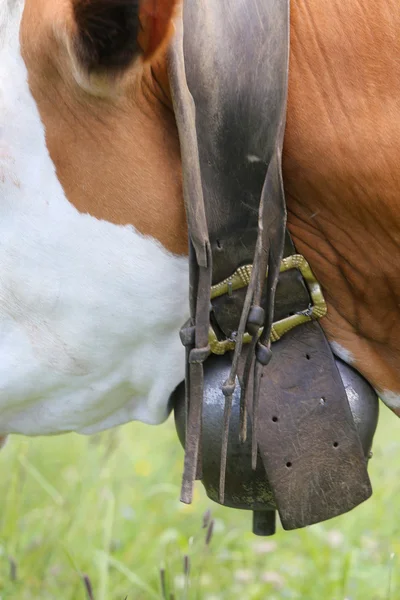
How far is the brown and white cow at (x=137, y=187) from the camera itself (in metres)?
1.14

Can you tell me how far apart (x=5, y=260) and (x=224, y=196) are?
32 centimetres

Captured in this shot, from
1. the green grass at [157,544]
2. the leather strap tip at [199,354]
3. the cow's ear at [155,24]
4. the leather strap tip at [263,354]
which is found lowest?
the green grass at [157,544]

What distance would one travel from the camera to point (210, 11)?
1.09 meters

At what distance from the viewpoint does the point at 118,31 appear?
1047 mm

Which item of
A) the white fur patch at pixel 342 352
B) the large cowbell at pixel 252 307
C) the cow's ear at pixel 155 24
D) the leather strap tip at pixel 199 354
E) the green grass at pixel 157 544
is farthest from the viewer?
the green grass at pixel 157 544

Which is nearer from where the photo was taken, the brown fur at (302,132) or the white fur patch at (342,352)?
the brown fur at (302,132)

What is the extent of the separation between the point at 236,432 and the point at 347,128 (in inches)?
18.2

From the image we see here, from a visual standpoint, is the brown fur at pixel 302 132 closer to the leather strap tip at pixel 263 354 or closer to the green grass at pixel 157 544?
the leather strap tip at pixel 263 354

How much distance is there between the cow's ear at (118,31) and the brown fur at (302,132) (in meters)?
0.03

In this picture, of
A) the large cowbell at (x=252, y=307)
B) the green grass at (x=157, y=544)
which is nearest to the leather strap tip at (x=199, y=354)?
the large cowbell at (x=252, y=307)

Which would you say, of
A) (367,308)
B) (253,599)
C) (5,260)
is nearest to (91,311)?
(5,260)

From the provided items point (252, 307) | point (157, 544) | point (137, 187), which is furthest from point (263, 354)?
point (157, 544)

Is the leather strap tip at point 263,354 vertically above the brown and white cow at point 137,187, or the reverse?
the brown and white cow at point 137,187

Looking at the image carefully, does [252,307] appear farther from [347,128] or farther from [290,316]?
[347,128]
